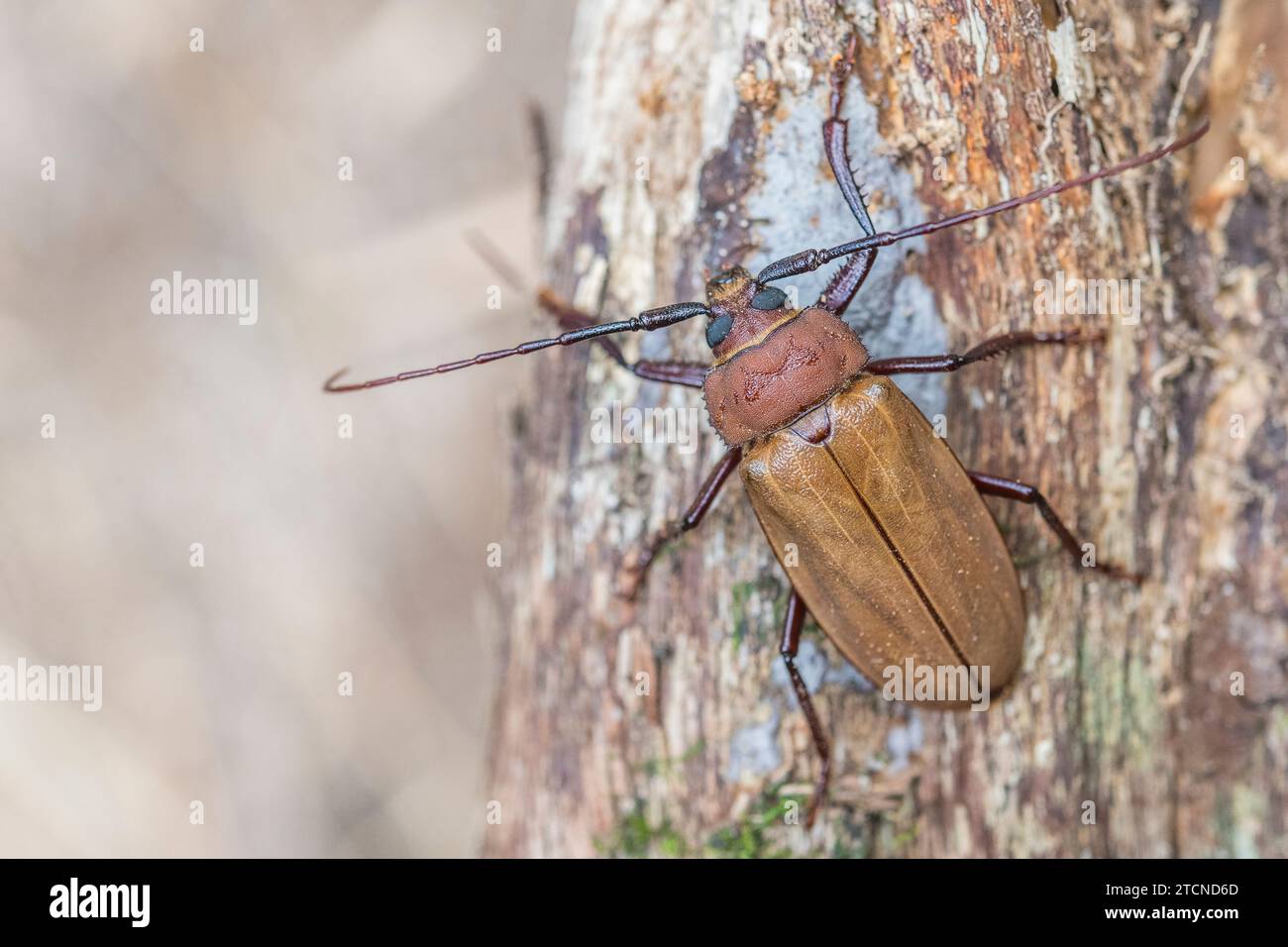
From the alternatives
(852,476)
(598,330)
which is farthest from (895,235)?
(598,330)

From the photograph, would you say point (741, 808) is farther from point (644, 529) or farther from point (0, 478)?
point (0, 478)

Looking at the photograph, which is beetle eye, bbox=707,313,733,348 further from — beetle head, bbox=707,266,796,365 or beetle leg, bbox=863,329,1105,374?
beetle leg, bbox=863,329,1105,374

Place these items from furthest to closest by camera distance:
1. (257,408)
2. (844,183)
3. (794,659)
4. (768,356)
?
(257,408), (794,659), (768,356), (844,183)

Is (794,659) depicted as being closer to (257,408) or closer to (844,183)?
(844,183)

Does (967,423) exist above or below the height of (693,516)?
above

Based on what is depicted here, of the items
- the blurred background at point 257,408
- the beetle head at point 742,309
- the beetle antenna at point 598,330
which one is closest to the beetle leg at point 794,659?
the beetle head at point 742,309

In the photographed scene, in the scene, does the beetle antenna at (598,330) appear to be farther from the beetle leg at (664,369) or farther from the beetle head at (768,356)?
the beetle leg at (664,369)
